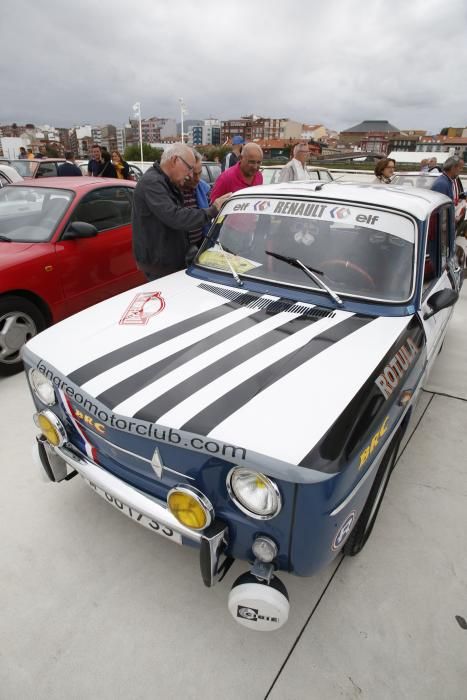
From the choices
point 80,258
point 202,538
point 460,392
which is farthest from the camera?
point 80,258

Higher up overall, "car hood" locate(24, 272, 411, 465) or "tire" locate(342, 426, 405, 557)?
"car hood" locate(24, 272, 411, 465)

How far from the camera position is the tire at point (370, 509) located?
1.91 metres

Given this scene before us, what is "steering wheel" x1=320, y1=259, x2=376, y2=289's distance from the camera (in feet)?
7.36

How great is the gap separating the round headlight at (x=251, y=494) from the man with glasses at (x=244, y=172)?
3298 millimetres

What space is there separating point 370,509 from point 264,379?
2.82 feet

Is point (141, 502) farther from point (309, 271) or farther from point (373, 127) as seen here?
point (373, 127)

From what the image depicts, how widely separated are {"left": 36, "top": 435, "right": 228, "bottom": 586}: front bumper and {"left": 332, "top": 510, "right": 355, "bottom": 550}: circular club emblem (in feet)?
1.34

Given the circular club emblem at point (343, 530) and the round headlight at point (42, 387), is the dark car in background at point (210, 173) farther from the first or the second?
the circular club emblem at point (343, 530)

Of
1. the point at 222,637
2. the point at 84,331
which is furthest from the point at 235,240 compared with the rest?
the point at 222,637

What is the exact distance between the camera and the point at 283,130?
114 metres

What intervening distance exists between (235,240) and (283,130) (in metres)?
127

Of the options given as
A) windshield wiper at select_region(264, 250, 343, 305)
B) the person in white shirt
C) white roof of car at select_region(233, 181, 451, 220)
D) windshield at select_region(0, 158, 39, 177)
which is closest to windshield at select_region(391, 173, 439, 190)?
the person in white shirt

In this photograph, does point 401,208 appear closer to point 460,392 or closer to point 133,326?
point 133,326

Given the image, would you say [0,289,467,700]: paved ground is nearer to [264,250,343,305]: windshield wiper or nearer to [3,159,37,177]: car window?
[264,250,343,305]: windshield wiper
